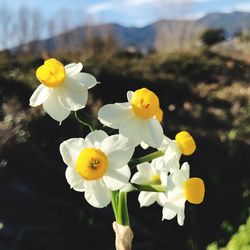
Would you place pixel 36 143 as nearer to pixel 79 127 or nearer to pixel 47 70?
pixel 79 127

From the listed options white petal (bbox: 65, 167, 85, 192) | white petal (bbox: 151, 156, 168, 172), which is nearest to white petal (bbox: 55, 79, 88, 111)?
white petal (bbox: 65, 167, 85, 192)

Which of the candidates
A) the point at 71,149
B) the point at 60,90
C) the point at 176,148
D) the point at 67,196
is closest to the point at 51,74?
the point at 60,90

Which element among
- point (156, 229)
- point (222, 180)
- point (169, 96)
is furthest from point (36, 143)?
point (169, 96)

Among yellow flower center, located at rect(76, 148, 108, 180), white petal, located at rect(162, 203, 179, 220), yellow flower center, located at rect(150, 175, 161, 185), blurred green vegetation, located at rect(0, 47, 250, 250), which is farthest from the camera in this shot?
blurred green vegetation, located at rect(0, 47, 250, 250)

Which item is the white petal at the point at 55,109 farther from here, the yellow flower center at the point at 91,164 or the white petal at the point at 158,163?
the white petal at the point at 158,163

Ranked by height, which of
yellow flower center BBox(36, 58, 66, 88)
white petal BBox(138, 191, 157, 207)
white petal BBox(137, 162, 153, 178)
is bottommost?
white petal BBox(138, 191, 157, 207)

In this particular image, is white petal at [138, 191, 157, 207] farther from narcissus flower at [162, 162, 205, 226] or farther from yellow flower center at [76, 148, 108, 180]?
yellow flower center at [76, 148, 108, 180]

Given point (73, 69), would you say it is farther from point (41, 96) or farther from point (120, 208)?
point (120, 208)

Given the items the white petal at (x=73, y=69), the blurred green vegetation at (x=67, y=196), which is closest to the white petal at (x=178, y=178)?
the white petal at (x=73, y=69)
